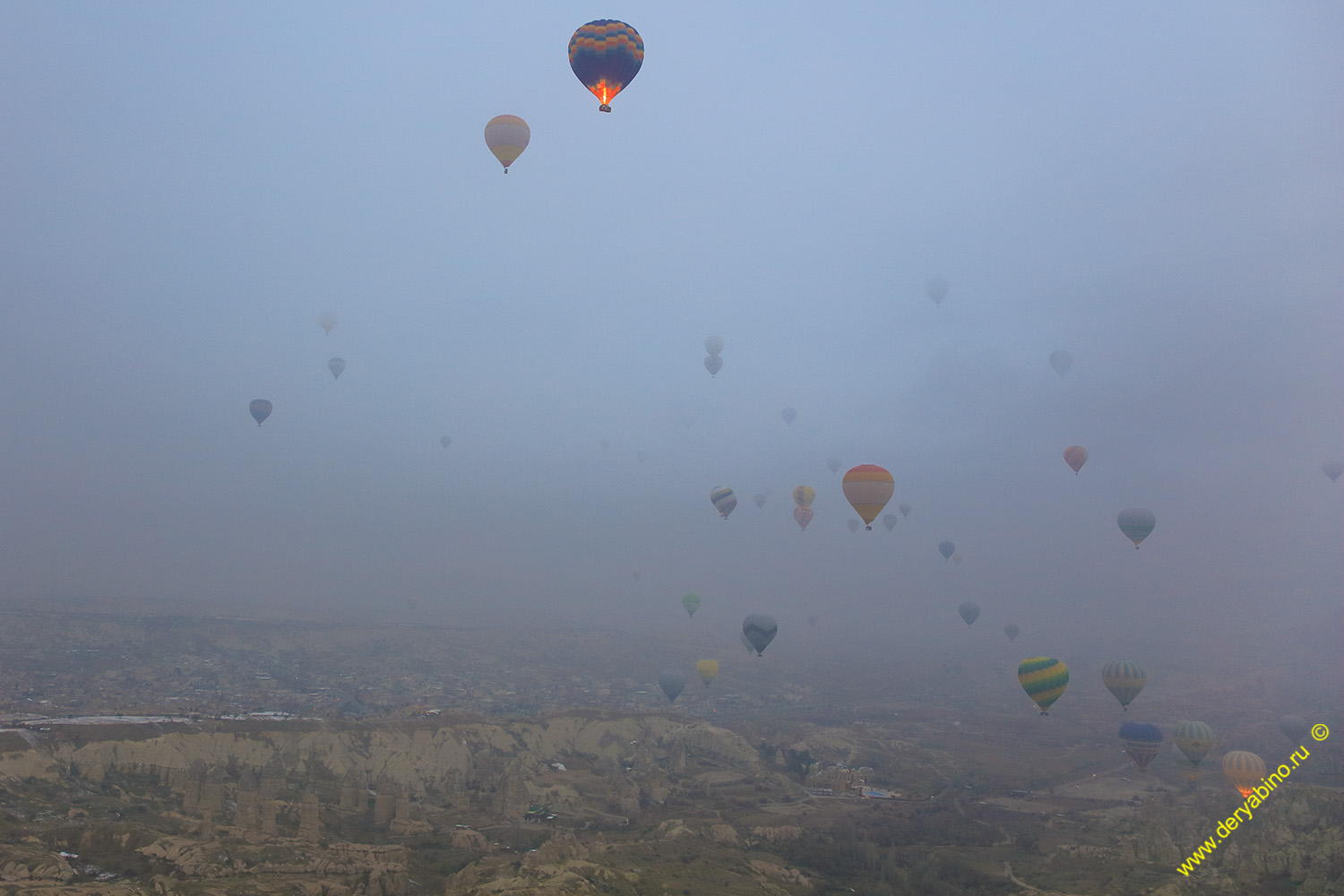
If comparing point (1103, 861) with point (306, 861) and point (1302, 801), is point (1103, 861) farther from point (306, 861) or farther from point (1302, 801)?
point (306, 861)

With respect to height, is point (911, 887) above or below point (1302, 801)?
below

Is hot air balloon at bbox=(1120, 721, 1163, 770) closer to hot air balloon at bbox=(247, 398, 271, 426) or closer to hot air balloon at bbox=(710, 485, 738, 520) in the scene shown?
hot air balloon at bbox=(710, 485, 738, 520)

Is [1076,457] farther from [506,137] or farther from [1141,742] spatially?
[506,137]

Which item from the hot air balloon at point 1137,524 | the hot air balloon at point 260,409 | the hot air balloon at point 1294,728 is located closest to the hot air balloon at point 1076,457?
the hot air balloon at point 1137,524

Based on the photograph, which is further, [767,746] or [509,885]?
[767,746]

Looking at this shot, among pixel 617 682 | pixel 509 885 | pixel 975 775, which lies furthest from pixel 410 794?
pixel 617 682

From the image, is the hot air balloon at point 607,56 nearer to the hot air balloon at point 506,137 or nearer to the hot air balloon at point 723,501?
the hot air balloon at point 506,137

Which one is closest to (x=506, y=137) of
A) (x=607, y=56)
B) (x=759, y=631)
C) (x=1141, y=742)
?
(x=607, y=56)

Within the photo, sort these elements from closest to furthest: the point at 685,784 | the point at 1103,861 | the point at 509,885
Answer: the point at 509,885 < the point at 1103,861 < the point at 685,784
